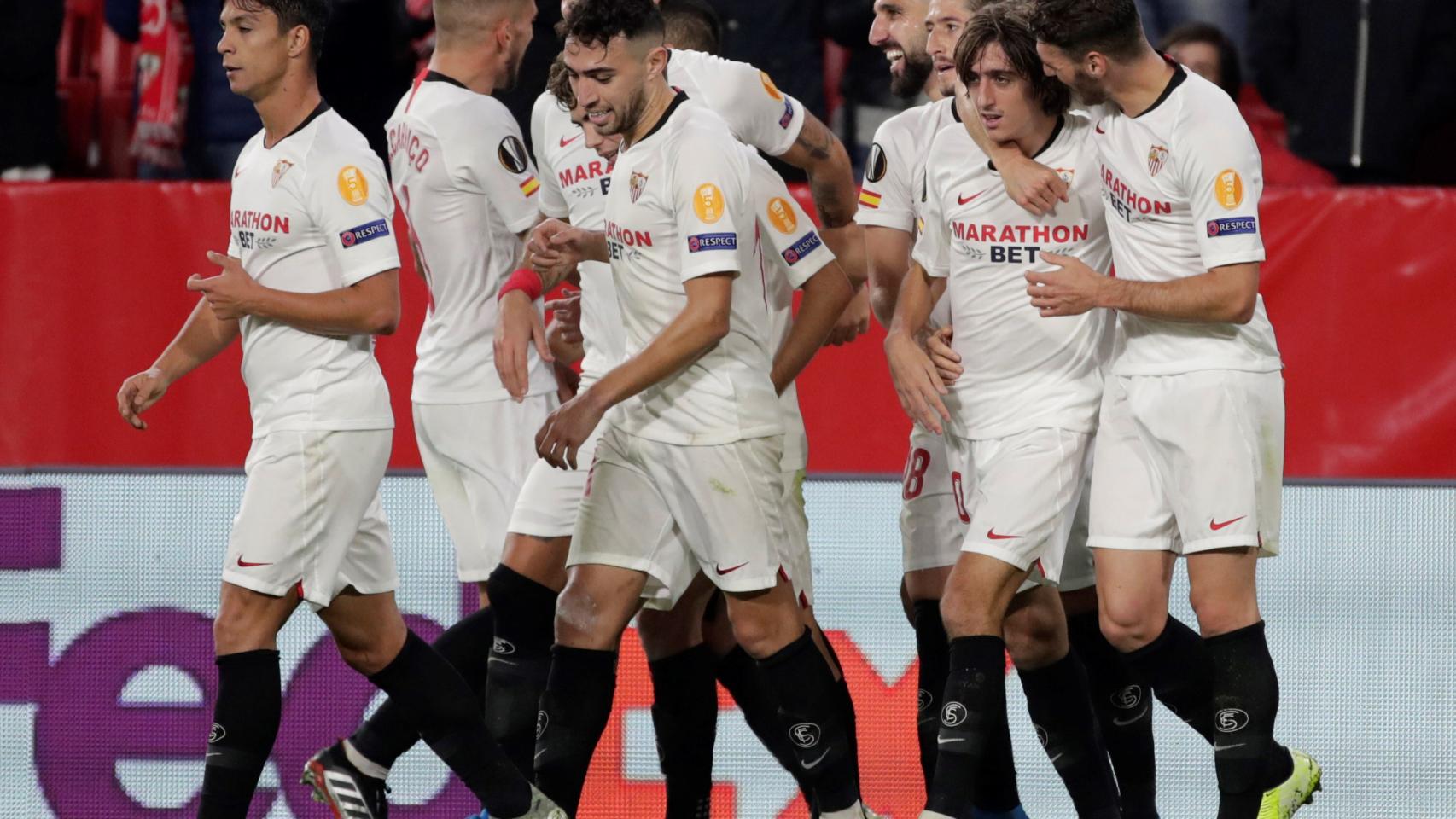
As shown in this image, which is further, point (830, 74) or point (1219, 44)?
point (830, 74)

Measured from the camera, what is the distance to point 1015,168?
185 inches

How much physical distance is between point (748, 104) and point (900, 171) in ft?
1.48

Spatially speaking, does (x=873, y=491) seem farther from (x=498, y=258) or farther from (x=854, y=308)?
(x=498, y=258)

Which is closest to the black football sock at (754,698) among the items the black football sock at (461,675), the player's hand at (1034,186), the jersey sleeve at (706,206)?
the black football sock at (461,675)

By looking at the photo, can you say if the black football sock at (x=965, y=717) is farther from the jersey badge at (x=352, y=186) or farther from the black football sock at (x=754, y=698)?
the jersey badge at (x=352, y=186)

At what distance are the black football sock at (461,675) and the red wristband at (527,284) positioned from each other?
0.90 metres

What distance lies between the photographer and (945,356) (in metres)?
4.84

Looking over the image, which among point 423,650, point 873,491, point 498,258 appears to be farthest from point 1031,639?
point 498,258

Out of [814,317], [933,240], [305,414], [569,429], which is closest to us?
[569,429]

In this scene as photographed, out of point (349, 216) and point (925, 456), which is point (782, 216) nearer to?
point (925, 456)

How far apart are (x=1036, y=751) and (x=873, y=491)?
0.86 m

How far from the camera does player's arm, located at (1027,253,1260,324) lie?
14.4ft

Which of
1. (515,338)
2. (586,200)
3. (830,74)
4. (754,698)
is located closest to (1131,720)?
(754,698)

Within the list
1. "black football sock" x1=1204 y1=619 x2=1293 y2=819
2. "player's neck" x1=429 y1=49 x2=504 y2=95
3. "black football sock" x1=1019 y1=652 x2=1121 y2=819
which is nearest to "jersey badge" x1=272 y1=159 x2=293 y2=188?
"player's neck" x1=429 y1=49 x2=504 y2=95
